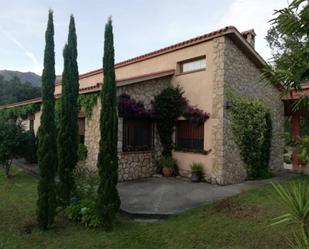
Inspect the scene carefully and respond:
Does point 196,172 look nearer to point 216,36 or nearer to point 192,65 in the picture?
point 192,65

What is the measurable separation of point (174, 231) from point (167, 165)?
7192 millimetres

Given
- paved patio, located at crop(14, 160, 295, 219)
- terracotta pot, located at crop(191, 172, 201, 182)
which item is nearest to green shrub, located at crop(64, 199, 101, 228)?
paved patio, located at crop(14, 160, 295, 219)

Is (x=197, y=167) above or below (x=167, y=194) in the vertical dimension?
above

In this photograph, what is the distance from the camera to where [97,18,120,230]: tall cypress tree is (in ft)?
24.7

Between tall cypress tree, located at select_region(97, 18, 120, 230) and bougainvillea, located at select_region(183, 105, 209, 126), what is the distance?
6.78m

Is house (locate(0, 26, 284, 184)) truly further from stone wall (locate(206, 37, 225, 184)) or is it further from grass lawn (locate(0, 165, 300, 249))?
grass lawn (locate(0, 165, 300, 249))

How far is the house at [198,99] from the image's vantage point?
43.2 ft

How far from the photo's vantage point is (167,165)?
14516 millimetres

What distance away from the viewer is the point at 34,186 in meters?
→ 12.6

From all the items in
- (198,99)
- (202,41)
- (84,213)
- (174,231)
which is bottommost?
(174,231)

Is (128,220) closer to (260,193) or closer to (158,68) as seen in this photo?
(260,193)

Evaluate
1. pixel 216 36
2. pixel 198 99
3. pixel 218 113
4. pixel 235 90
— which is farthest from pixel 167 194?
pixel 216 36

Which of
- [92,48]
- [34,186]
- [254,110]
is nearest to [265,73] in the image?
[92,48]

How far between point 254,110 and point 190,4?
586 centimetres
